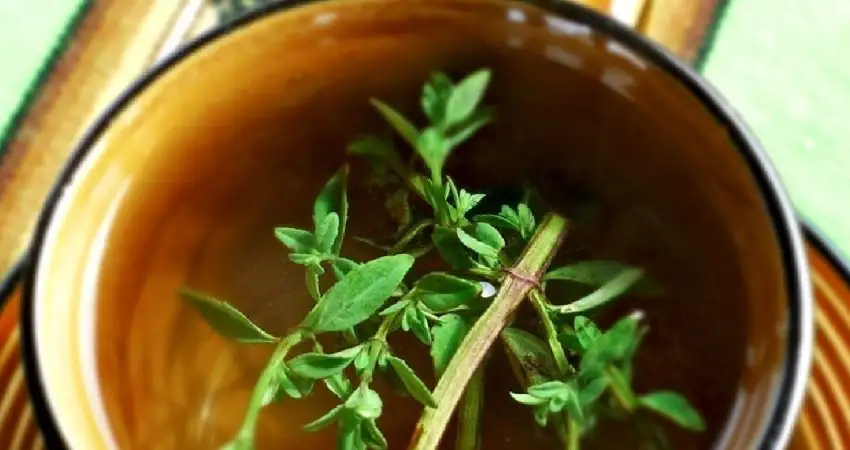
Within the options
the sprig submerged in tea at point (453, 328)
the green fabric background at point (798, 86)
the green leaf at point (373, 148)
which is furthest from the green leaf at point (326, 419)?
the green fabric background at point (798, 86)

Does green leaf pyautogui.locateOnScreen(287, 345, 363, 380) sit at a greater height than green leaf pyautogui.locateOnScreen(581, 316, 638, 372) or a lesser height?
lesser

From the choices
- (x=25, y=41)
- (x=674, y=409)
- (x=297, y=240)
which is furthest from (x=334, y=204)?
(x=25, y=41)

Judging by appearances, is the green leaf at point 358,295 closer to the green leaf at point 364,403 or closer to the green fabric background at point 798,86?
the green leaf at point 364,403

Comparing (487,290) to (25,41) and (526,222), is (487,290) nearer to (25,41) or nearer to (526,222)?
(526,222)

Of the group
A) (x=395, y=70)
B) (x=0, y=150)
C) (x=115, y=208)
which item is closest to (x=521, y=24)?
(x=395, y=70)

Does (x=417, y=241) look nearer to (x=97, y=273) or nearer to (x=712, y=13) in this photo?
(x=97, y=273)

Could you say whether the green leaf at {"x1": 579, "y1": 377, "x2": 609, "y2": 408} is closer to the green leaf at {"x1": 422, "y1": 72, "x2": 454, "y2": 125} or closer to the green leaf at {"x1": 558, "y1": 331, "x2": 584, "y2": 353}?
the green leaf at {"x1": 558, "y1": 331, "x2": 584, "y2": 353}

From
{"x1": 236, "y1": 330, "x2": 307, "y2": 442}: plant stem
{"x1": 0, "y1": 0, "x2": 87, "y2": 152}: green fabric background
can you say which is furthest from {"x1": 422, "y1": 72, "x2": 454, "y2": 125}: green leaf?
{"x1": 0, "y1": 0, "x2": 87, "y2": 152}: green fabric background

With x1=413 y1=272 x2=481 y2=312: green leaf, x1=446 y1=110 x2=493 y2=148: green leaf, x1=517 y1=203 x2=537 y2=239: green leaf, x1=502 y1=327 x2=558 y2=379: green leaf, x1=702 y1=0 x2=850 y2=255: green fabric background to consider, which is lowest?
x1=502 y1=327 x2=558 y2=379: green leaf
